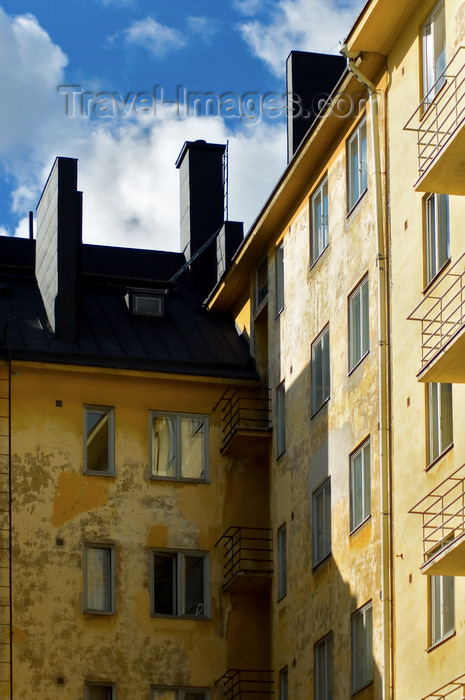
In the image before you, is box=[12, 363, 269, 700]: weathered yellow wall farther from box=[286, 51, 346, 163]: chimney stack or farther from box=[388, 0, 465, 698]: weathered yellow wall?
box=[388, 0, 465, 698]: weathered yellow wall

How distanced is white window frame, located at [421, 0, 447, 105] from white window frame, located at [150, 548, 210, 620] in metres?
12.9

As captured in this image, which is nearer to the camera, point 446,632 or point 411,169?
point 446,632

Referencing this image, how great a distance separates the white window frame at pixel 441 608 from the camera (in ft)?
83.7

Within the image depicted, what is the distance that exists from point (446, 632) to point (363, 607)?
3.96 m

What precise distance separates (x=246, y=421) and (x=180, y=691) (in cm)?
632

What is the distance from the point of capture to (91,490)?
3634cm

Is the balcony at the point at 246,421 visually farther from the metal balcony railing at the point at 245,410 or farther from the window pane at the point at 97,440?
the window pane at the point at 97,440

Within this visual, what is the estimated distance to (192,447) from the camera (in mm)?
37750

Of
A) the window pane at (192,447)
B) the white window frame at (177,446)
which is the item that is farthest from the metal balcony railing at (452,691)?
the window pane at (192,447)

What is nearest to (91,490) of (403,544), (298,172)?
(298,172)

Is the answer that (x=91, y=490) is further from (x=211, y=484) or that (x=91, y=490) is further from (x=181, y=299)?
(x=181, y=299)

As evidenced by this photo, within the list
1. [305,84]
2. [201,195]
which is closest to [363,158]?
[305,84]

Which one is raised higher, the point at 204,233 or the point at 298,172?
the point at 204,233

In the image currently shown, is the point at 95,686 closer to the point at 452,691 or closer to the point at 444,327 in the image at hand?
the point at 452,691
